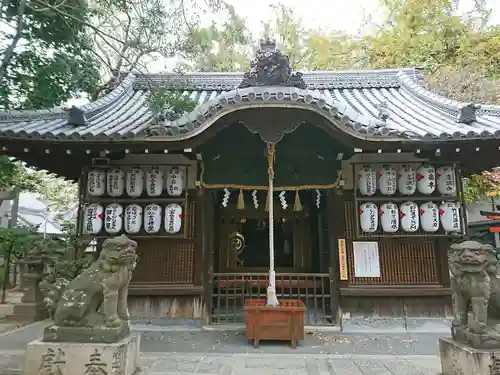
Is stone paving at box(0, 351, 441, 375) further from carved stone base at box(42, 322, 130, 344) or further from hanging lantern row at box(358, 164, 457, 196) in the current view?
hanging lantern row at box(358, 164, 457, 196)

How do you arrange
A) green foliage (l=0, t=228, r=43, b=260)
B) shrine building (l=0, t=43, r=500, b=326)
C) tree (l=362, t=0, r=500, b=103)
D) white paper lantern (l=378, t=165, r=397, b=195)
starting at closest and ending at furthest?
shrine building (l=0, t=43, r=500, b=326), white paper lantern (l=378, t=165, r=397, b=195), green foliage (l=0, t=228, r=43, b=260), tree (l=362, t=0, r=500, b=103)

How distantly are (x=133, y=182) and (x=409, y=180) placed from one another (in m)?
5.69

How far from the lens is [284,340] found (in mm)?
6594

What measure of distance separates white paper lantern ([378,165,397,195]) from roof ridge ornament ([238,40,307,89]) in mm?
2512

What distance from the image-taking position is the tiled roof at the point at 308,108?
6.63m

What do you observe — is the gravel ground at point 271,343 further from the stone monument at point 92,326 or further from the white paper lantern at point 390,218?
the white paper lantern at point 390,218

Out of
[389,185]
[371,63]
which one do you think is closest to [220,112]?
[389,185]

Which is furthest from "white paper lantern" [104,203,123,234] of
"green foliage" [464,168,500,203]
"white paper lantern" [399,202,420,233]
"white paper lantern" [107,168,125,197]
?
"green foliage" [464,168,500,203]

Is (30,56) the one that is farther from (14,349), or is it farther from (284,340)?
(284,340)

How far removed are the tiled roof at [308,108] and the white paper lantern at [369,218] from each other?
1547 millimetres

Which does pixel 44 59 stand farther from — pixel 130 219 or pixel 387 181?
pixel 387 181

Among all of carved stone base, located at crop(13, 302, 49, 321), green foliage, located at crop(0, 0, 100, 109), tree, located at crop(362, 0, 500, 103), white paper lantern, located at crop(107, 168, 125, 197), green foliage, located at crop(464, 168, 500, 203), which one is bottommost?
carved stone base, located at crop(13, 302, 49, 321)

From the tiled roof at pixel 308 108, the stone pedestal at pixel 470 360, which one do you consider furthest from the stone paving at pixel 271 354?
the tiled roof at pixel 308 108

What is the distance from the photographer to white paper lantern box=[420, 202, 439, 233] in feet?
24.6
